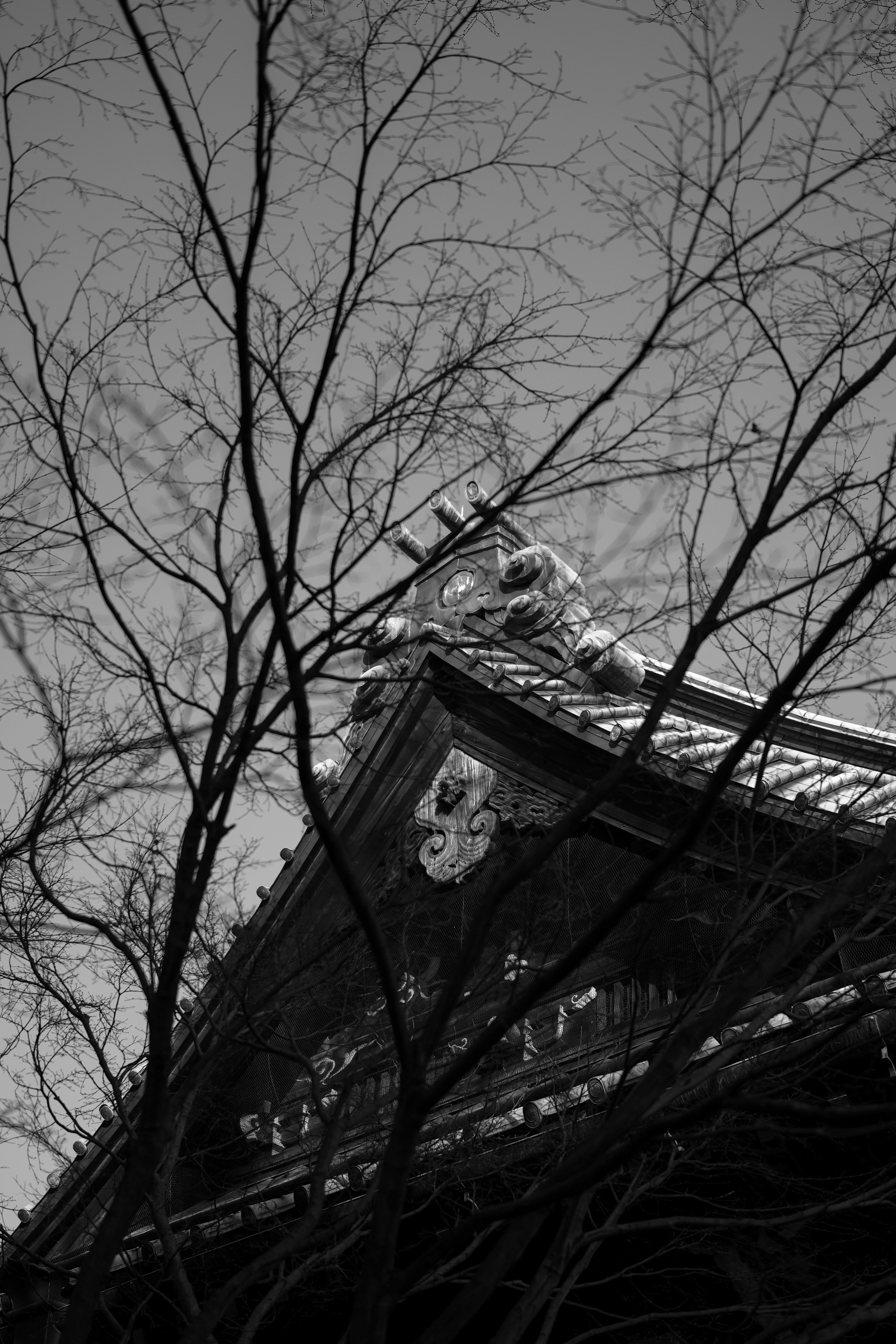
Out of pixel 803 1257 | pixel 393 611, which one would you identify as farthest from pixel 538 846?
pixel 803 1257

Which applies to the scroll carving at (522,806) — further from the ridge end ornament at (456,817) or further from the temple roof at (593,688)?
the temple roof at (593,688)

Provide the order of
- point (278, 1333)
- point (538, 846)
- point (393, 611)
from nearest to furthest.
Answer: point (538, 846) → point (393, 611) → point (278, 1333)

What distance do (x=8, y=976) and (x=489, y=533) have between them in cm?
324

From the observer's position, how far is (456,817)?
7.48 metres

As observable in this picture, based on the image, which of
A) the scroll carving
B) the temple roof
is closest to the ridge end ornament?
the scroll carving

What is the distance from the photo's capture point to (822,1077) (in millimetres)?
5285

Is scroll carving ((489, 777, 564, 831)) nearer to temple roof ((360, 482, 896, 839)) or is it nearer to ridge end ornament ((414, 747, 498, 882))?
ridge end ornament ((414, 747, 498, 882))

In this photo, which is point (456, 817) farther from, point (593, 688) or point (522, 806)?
point (593, 688)

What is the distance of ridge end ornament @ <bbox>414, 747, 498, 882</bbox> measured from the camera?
730cm

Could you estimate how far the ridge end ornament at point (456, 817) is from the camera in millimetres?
7305

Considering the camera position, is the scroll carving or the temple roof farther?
the scroll carving

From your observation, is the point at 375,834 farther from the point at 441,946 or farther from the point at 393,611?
the point at 393,611

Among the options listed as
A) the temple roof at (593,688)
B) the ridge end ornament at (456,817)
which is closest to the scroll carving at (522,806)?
the ridge end ornament at (456,817)

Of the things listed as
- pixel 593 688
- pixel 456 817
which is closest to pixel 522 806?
pixel 456 817
